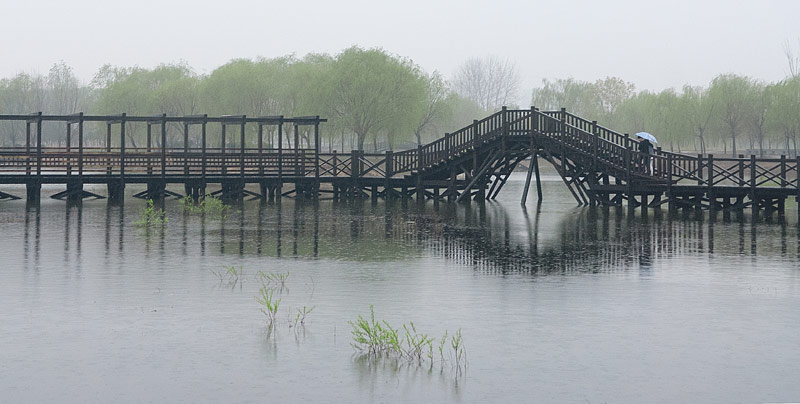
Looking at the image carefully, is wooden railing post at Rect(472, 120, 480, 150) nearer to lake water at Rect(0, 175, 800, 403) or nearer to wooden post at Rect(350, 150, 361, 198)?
wooden post at Rect(350, 150, 361, 198)

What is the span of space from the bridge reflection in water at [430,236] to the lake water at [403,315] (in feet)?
0.40

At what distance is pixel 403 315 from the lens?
13469 millimetres

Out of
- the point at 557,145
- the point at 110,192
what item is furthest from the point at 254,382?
the point at 110,192

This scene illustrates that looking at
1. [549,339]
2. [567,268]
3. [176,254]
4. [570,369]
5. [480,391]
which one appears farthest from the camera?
[176,254]

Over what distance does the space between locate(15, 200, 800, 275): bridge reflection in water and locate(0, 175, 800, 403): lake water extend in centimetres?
12

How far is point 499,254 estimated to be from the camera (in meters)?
21.2

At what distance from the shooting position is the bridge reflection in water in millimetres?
20625

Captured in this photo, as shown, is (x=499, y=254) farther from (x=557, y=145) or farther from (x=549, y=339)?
(x=557, y=145)

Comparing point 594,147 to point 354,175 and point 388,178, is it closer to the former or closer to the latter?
point 388,178

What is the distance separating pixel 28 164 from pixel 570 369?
121 ft

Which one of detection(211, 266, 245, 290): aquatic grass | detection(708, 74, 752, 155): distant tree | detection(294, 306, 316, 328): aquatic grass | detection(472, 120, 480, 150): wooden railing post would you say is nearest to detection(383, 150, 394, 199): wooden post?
detection(472, 120, 480, 150): wooden railing post

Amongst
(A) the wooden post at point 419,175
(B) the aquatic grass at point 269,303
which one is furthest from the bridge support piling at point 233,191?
(B) the aquatic grass at point 269,303

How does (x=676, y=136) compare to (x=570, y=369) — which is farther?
(x=676, y=136)

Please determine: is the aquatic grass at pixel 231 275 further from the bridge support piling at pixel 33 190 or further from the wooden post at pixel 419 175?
the wooden post at pixel 419 175
